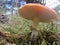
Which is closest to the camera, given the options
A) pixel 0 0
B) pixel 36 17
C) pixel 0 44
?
pixel 0 44

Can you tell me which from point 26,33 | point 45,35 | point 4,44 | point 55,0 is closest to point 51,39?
point 45,35

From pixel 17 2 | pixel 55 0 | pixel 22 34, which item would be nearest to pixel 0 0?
pixel 17 2

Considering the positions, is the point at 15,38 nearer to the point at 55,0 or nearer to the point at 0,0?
the point at 55,0

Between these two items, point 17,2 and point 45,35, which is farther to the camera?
point 17,2

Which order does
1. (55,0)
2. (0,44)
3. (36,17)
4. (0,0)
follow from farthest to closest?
1. (0,0)
2. (55,0)
3. (36,17)
4. (0,44)

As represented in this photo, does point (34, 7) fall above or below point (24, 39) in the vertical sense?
above
